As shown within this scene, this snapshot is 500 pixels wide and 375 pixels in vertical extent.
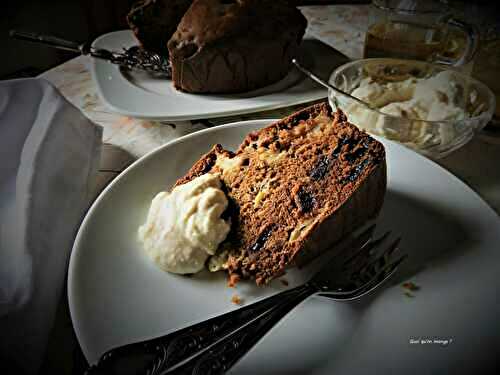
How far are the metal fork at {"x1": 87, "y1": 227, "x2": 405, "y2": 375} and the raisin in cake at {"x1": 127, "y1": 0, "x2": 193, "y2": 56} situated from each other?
4.18 feet

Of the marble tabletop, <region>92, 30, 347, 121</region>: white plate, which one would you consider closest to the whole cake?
<region>92, 30, 347, 121</region>: white plate

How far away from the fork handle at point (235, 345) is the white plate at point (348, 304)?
1.3 inches

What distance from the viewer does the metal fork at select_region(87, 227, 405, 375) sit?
1.98 feet

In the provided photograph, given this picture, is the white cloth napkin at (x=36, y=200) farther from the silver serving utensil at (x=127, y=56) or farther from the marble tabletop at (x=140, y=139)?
the silver serving utensil at (x=127, y=56)

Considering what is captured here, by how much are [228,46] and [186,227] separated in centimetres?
83

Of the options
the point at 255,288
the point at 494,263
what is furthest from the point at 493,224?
the point at 255,288

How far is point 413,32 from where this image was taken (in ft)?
5.21

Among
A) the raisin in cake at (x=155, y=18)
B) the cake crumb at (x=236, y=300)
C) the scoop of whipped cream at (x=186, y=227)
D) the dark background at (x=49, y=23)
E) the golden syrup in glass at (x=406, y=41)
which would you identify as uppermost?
the raisin in cake at (x=155, y=18)

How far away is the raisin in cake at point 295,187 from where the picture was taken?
0.82 m

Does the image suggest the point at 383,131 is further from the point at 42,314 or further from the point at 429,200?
the point at 42,314

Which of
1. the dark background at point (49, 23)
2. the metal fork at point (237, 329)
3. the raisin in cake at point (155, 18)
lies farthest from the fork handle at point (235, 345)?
Result: the dark background at point (49, 23)

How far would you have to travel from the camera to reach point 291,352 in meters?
0.69

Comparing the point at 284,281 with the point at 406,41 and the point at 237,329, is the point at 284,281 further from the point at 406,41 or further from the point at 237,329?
the point at 406,41

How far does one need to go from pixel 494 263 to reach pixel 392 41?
3.30 feet
